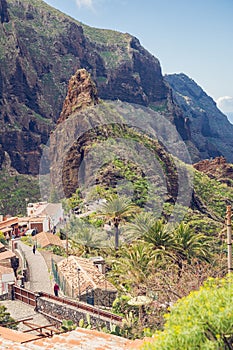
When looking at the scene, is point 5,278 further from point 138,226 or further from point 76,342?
point 76,342

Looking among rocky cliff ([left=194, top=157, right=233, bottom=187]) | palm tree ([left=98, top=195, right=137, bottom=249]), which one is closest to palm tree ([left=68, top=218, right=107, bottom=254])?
palm tree ([left=98, top=195, right=137, bottom=249])

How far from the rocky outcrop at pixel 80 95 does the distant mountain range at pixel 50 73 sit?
177ft

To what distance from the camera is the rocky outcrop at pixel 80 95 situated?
5422cm

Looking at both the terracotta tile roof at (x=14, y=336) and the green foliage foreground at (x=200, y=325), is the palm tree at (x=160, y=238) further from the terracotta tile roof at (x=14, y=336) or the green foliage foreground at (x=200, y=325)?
the green foliage foreground at (x=200, y=325)

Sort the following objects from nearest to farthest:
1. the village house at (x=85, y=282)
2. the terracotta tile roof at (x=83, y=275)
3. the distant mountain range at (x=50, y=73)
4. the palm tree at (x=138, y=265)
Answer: the palm tree at (x=138, y=265) < the village house at (x=85, y=282) < the terracotta tile roof at (x=83, y=275) < the distant mountain range at (x=50, y=73)

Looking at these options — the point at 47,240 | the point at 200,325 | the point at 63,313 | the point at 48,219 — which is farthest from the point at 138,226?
the point at 48,219

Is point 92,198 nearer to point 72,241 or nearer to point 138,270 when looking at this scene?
point 72,241

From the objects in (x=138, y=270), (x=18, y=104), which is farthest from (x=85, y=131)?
(x=18, y=104)

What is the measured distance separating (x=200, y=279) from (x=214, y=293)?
11.8 meters

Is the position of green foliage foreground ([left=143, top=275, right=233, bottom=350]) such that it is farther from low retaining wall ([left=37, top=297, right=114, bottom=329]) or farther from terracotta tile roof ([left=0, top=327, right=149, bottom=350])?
low retaining wall ([left=37, top=297, right=114, bottom=329])

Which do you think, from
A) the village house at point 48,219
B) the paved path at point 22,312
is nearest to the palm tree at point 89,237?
the paved path at point 22,312

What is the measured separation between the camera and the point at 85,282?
24.7 m

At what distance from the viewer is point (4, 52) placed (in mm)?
120062

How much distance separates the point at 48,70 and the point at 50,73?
94 centimetres
